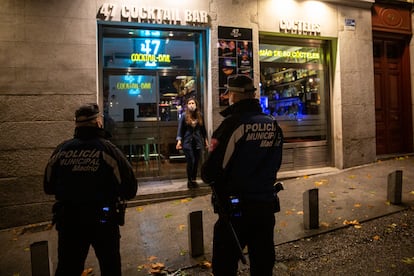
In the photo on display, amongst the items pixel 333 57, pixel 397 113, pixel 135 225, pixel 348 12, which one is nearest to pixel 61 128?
pixel 135 225

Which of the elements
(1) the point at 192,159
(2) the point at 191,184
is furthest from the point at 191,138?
(2) the point at 191,184

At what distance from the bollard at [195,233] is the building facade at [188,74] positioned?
3.38 meters

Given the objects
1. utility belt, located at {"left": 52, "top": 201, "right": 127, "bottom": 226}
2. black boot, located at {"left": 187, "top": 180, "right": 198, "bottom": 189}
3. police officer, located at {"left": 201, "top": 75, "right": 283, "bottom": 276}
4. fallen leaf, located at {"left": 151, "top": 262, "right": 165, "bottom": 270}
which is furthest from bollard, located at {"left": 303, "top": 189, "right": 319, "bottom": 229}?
utility belt, located at {"left": 52, "top": 201, "right": 127, "bottom": 226}

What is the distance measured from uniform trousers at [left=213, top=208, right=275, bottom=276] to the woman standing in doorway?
14.6ft

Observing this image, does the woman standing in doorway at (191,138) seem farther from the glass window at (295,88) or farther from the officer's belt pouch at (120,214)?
the officer's belt pouch at (120,214)

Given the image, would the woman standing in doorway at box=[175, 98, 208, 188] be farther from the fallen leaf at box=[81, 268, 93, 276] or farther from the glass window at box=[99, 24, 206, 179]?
the fallen leaf at box=[81, 268, 93, 276]

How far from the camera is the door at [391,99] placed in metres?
9.88

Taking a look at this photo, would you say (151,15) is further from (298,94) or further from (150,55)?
(298,94)

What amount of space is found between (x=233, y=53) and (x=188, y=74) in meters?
1.19

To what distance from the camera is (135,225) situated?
557 centimetres

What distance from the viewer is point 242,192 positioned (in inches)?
99.3

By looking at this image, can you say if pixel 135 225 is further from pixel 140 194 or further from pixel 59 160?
pixel 59 160

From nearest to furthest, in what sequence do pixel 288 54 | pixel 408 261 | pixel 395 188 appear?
pixel 408 261 < pixel 395 188 < pixel 288 54

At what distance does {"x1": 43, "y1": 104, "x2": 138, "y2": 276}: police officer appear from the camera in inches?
102
